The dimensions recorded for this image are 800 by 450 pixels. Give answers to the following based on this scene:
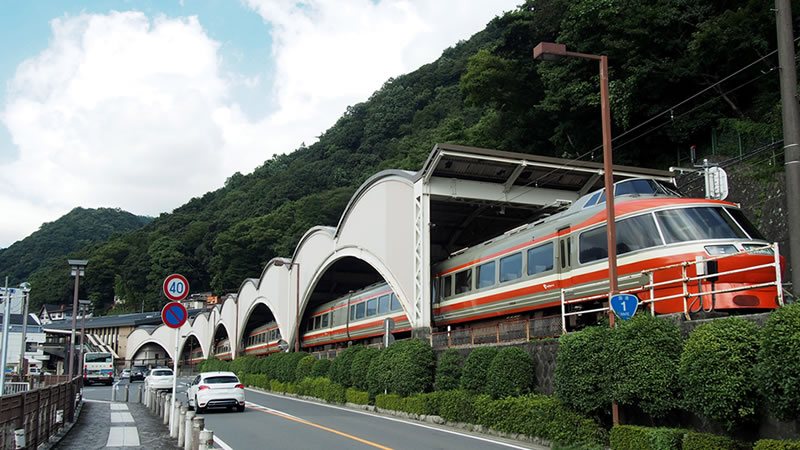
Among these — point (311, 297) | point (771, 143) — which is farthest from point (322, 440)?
point (311, 297)

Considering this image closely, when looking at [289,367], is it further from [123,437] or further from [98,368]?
[98,368]

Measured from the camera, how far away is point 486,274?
2189 cm

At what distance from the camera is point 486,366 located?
54.4 ft

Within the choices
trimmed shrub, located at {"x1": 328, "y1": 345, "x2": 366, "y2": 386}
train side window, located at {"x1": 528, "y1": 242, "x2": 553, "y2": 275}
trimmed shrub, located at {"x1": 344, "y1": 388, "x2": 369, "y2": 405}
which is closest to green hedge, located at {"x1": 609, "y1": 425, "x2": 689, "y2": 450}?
train side window, located at {"x1": 528, "y1": 242, "x2": 553, "y2": 275}

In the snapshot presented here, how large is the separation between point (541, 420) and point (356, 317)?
2183 cm

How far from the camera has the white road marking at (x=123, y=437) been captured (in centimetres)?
1424

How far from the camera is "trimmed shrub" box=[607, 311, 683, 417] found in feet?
36.1

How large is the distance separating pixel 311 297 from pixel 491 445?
32.9 m

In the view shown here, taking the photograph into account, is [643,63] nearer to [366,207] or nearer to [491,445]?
[366,207]

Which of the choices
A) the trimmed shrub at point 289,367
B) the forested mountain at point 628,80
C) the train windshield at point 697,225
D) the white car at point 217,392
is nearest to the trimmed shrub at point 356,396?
the white car at point 217,392

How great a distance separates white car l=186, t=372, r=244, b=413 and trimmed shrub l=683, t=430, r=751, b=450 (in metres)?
15.4

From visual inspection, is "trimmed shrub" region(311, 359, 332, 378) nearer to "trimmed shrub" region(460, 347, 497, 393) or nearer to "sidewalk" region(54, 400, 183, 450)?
"sidewalk" region(54, 400, 183, 450)

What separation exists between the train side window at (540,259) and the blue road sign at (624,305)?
618cm

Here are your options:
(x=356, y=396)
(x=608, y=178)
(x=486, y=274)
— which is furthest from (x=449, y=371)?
(x=608, y=178)
